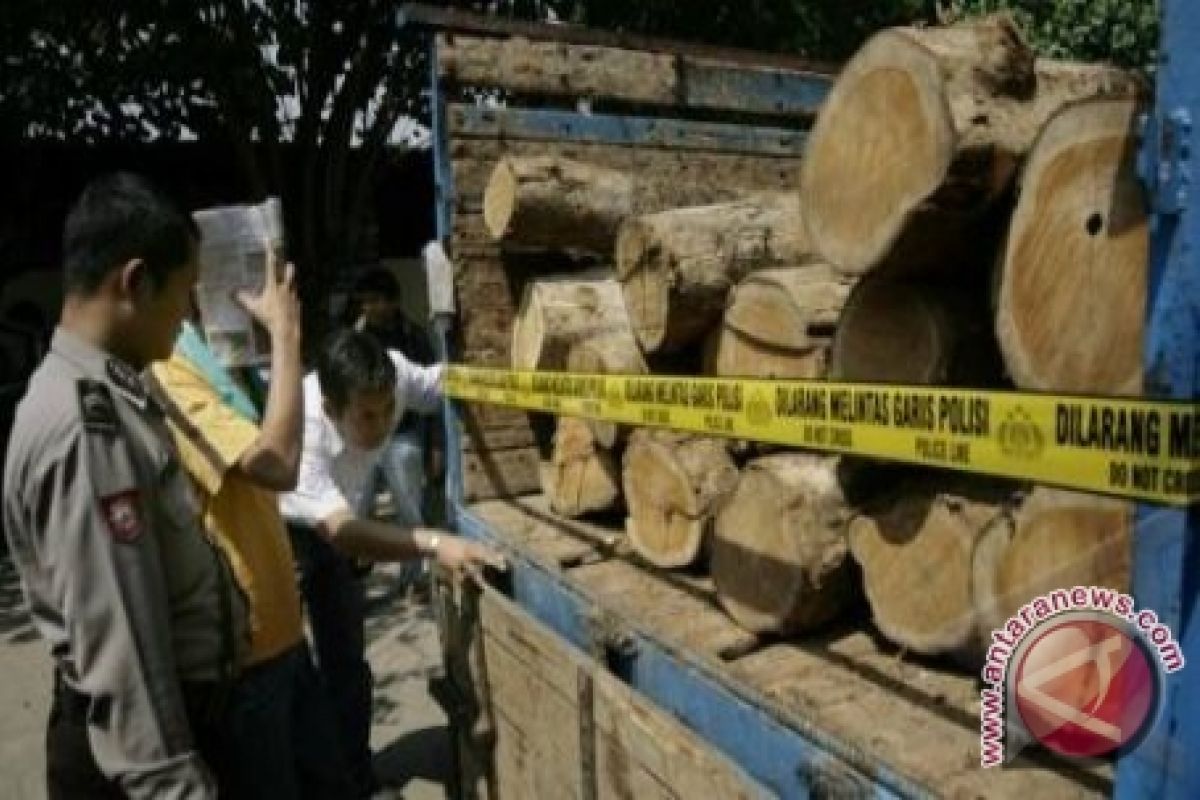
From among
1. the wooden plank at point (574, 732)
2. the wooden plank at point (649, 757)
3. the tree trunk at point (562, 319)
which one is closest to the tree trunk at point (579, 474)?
the tree trunk at point (562, 319)

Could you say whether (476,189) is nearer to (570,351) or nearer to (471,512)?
(570,351)

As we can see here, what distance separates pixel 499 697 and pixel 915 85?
1858 mm

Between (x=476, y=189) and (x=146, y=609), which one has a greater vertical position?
(x=476, y=189)

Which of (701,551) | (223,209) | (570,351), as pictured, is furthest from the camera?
(570,351)

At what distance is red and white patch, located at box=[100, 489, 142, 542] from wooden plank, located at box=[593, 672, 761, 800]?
953 millimetres

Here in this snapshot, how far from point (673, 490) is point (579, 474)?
624mm

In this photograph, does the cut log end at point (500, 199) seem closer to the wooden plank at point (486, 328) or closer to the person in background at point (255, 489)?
the wooden plank at point (486, 328)

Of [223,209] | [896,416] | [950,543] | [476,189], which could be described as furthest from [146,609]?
[476,189]

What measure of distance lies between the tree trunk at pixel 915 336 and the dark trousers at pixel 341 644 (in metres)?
2.17

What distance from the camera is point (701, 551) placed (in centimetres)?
265

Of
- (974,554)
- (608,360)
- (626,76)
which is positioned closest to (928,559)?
(974,554)

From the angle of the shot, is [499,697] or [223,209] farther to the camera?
[499,697]

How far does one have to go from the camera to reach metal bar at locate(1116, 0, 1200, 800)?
3.87 ft

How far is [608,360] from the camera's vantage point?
308 cm
